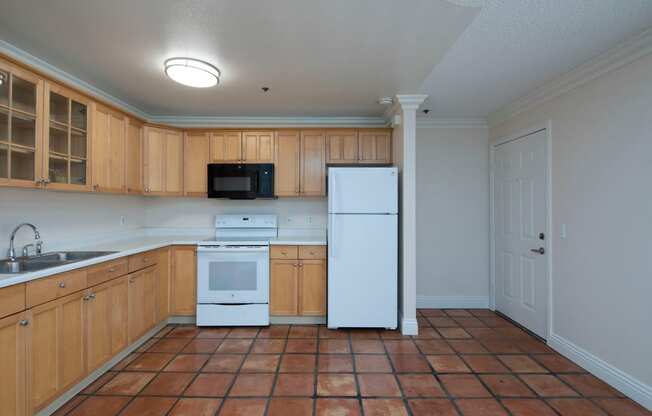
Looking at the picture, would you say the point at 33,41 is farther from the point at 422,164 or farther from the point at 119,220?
the point at 422,164

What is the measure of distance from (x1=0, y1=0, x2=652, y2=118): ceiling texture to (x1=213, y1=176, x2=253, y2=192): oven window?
0.92 meters

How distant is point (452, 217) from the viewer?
12.6 feet

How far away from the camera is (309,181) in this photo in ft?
12.0

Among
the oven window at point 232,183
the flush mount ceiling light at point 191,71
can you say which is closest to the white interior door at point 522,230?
the oven window at point 232,183

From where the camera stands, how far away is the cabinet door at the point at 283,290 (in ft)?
10.8

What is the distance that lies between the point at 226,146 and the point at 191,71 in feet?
4.42

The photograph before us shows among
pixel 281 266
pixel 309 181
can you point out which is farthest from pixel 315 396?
pixel 309 181

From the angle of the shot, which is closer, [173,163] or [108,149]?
[108,149]

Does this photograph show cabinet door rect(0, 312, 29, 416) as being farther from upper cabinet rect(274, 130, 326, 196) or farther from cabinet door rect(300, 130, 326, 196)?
cabinet door rect(300, 130, 326, 196)

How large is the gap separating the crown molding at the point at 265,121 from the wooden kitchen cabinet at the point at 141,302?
1871 mm

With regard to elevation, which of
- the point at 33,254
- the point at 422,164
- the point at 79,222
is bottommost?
the point at 33,254

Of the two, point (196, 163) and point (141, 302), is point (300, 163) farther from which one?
point (141, 302)

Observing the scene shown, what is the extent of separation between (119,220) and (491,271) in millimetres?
4391

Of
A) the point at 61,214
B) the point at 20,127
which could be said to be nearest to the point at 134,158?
the point at 61,214
